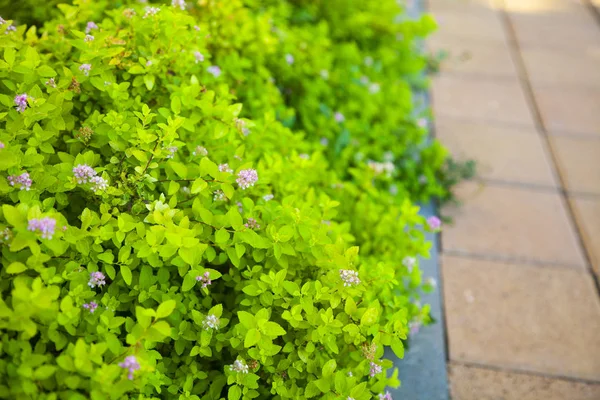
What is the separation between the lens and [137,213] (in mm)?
1801

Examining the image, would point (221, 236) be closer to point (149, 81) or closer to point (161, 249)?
point (161, 249)

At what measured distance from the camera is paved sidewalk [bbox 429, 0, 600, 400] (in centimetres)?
254

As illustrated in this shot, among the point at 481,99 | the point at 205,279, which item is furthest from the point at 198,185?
the point at 481,99

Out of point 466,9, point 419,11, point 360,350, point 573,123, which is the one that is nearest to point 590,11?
point 466,9

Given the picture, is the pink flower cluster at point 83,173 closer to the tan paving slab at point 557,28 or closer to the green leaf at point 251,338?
the green leaf at point 251,338

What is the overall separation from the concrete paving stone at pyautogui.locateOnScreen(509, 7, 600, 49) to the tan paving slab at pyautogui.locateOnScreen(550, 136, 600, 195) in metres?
1.75

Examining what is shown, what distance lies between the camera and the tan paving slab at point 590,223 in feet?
10.5

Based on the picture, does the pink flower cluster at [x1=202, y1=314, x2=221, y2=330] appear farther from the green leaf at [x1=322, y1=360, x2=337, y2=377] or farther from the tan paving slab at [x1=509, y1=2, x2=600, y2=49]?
the tan paving slab at [x1=509, y1=2, x2=600, y2=49]

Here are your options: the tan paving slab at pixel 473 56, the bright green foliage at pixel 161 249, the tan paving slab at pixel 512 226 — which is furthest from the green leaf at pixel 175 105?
the tan paving slab at pixel 473 56

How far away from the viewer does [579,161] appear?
13.1 ft

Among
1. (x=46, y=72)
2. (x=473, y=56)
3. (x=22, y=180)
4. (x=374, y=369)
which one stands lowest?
(x=473, y=56)

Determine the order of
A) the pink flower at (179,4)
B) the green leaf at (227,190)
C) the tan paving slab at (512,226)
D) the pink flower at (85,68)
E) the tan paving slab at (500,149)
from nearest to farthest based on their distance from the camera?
the green leaf at (227,190) → the pink flower at (85,68) → the pink flower at (179,4) → the tan paving slab at (512,226) → the tan paving slab at (500,149)

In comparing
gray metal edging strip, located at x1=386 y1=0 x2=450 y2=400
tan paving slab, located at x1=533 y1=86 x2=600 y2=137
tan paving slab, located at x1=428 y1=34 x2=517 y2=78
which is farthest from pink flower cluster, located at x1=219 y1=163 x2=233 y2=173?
tan paving slab, located at x1=428 y1=34 x2=517 y2=78

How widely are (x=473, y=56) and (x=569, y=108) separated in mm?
981
